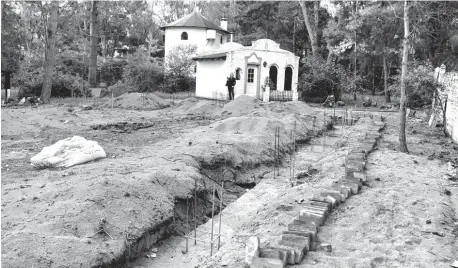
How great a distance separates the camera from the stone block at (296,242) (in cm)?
541

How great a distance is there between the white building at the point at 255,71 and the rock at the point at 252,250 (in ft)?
78.5

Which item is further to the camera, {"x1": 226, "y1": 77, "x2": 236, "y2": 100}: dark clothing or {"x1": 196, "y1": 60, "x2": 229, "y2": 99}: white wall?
{"x1": 196, "y1": 60, "x2": 229, "y2": 99}: white wall

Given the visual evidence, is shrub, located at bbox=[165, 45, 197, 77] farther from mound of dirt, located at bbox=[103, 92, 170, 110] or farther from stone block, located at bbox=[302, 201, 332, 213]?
stone block, located at bbox=[302, 201, 332, 213]

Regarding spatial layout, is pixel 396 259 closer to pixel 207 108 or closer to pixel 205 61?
pixel 207 108

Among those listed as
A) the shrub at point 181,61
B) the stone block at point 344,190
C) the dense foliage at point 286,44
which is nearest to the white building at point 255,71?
the dense foliage at point 286,44

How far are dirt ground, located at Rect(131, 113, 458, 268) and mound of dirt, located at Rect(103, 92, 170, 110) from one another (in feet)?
48.4

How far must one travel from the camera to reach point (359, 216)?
22.3 ft

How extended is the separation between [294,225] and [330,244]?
1.70ft

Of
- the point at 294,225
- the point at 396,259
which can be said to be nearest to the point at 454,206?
the point at 396,259

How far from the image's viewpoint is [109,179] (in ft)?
27.2

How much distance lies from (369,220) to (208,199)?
12.9 ft

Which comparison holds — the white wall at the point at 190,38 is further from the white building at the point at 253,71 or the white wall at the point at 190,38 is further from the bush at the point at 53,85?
the bush at the point at 53,85

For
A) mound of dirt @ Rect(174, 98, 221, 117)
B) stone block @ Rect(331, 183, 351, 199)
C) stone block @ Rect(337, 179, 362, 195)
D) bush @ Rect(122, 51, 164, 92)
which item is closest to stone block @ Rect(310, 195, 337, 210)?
stone block @ Rect(331, 183, 351, 199)

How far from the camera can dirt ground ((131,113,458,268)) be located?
18.2 feet
